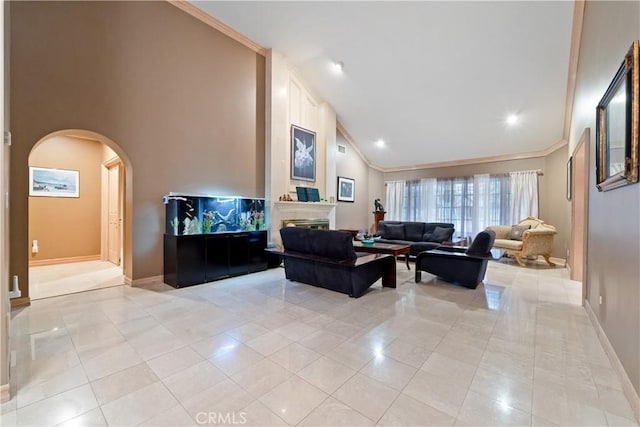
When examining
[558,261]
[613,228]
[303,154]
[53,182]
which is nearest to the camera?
[613,228]

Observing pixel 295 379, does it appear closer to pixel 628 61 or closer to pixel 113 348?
pixel 113 348

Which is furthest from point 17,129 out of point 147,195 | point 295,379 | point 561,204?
point 561,204

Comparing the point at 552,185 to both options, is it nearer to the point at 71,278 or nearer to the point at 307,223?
the point at 307,223

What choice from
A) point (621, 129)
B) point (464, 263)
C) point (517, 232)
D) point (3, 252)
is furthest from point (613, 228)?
point (517, 232)

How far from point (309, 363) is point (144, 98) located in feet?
13.6

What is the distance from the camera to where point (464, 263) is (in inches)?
154

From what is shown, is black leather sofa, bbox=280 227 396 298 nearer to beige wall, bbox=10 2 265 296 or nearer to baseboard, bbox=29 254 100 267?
beige wall, bbox=10 2 265 296

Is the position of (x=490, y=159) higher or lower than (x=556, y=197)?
higher

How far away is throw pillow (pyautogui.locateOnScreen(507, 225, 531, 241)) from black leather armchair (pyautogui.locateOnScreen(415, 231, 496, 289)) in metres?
2.62

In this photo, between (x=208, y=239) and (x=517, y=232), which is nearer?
(x=208, y=239)

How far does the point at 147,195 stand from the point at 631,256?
5.02 m

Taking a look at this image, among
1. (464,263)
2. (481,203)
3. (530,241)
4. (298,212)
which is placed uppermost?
(481,203)

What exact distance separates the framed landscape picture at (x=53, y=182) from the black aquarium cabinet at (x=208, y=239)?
10.0 feet

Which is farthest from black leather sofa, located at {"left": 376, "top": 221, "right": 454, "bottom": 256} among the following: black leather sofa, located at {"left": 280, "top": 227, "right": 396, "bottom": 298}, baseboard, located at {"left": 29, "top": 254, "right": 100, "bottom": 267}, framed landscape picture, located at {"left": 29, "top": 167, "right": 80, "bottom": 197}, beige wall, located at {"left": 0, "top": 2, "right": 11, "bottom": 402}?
framed landscape picture, located at {"left": 29, "top": 167, "right": 80, "bottom": 197}
